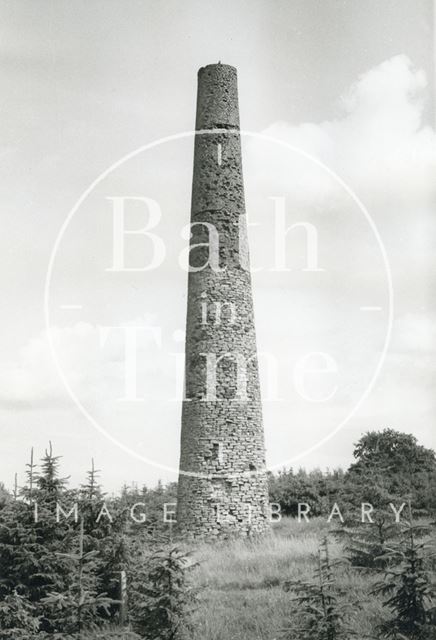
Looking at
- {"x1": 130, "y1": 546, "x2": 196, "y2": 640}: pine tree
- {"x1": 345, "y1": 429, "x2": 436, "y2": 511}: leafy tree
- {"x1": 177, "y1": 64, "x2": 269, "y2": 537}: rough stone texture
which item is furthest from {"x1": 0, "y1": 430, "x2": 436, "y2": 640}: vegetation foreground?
{"x1": 345, "y1": 429, "x2": 436, "y2": 511}: leafy tree

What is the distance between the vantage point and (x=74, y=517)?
32.4 ft

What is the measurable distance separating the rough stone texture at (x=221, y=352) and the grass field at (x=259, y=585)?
1135 millimetres

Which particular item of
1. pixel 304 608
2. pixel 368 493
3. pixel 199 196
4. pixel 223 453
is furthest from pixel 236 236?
pixel 304 608

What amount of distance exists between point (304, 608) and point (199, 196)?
1360cm

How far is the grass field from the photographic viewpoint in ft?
30.1

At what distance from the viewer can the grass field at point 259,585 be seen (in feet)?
30.1

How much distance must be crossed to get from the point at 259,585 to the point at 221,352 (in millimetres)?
6848

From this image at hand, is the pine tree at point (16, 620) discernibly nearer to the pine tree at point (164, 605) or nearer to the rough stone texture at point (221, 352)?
the pine tree at point (164, 605)

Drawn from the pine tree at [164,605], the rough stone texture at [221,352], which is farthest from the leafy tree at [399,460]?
the pine tree at [164,605]

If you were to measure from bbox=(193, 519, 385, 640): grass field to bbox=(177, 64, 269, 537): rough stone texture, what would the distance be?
1135 mm

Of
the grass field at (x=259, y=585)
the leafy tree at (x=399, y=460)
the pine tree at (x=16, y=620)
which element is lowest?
the grass field at (x=259, y=585)

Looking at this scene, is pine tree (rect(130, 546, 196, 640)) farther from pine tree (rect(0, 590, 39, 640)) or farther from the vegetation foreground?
pine tree (rect(0, 590, 39, 640))

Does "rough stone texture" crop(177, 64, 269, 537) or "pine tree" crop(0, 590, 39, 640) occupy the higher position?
"rough stone texture" crop(177, 64, 269, 537)

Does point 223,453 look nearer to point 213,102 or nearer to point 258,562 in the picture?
point 258,562
